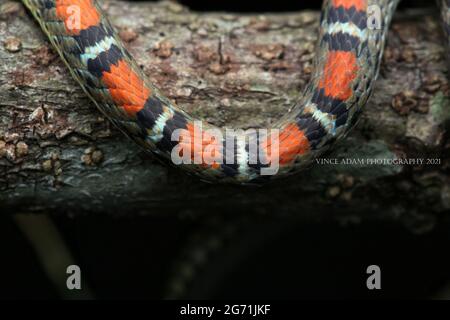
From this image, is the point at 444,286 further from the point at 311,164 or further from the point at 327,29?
the point at 327,29

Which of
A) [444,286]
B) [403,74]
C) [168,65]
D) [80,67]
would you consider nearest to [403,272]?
[444,286]

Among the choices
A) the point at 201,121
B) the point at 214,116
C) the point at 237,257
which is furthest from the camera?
the point at 237,257

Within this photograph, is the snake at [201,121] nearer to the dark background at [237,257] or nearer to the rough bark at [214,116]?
the rough bark at [214,116]

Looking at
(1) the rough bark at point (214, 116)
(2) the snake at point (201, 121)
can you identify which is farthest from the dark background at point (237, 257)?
(2) the snake at point (201, 121)

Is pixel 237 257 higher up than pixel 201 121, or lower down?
lower down

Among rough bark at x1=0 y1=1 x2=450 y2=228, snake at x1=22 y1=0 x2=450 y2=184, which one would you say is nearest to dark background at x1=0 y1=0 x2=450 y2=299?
rough bark at x1=0 y1=1 x2=450 y2=228

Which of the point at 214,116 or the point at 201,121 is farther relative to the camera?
the point at 214,116

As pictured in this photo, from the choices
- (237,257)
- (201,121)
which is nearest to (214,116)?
(201,121)

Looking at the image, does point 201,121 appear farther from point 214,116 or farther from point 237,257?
point 237,257
